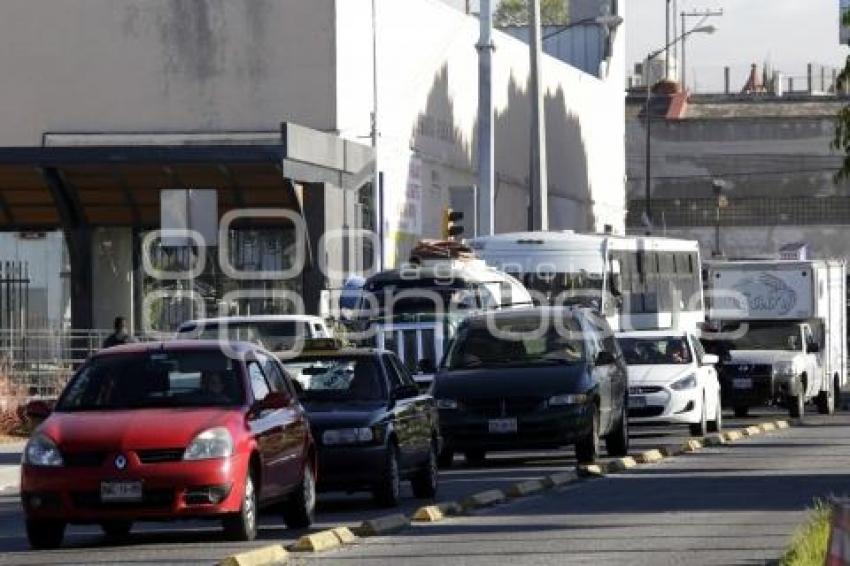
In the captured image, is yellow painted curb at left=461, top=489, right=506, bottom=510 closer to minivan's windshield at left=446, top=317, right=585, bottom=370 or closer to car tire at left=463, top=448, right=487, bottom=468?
minivan's windshield at left=446, top=317, right=585, bottom=370

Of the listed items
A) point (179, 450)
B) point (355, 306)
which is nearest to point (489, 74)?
point (355, 306)

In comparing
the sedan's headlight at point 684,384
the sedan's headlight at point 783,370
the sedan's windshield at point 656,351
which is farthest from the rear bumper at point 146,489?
the sedan's headlight at point 783,370

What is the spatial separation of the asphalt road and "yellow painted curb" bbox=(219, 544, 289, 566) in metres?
0.37

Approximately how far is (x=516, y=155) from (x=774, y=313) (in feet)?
89.2

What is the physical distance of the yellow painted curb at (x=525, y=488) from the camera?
24.9 m

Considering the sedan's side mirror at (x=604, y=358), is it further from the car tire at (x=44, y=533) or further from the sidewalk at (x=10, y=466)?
the car tire at (x=44, y=533)

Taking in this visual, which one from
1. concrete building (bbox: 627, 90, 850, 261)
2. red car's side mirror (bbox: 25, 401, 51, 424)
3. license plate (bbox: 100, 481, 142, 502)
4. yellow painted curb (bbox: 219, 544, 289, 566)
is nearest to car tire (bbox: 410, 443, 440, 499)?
red car's side mirror (bbox: 25, 401, 51, 424)

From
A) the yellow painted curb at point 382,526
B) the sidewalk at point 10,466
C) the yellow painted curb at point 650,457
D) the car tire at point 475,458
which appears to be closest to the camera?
the yellow painted curb at point 382,526

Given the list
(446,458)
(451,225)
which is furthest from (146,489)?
(451,225)

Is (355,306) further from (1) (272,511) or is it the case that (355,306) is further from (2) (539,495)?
(1) (272,511)

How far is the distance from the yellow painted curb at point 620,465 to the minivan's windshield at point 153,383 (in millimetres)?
9760

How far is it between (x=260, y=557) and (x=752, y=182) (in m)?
81.4

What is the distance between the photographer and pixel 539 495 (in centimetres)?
2489

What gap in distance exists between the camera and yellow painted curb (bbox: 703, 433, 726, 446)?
3572cm
